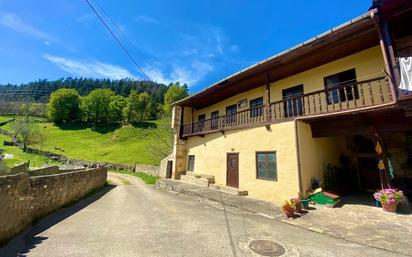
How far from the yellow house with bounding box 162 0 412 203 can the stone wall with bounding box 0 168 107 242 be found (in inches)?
309

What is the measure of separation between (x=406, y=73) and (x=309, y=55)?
12.6 ft

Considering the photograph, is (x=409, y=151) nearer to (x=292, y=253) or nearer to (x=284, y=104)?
(x=284, y=104)

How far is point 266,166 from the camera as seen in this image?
34.7 ft

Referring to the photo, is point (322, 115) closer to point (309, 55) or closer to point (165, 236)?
point (309, 55)

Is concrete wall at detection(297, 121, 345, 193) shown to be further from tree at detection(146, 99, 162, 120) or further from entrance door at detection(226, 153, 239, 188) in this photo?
tree at detection(146, 99, 162, 120)

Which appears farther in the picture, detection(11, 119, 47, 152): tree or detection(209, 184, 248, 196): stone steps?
detection(11, 119, 47, 152): tree

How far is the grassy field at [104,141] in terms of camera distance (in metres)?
32.3

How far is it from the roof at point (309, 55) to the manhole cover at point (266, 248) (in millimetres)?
7802

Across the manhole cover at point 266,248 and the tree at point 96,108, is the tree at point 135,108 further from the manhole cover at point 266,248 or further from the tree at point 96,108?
the manhole cover at point 266,248

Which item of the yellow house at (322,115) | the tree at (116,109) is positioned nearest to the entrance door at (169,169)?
the yellow house at (322,115)

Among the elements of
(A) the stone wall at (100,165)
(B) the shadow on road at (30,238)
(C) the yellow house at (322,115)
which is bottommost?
(B) the shadow on road at (30,238)

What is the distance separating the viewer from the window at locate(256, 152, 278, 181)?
10.2 metres

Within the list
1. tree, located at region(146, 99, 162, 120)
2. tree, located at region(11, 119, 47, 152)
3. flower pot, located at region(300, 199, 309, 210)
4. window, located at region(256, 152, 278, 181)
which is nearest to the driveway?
flower pot, located at region(300, 199, 309, 210)

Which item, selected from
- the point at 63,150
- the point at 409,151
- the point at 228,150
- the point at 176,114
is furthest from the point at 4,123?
the point at 409,151
